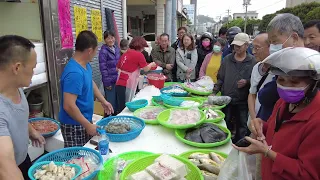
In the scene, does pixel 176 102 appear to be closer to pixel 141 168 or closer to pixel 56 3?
pixel 141 168

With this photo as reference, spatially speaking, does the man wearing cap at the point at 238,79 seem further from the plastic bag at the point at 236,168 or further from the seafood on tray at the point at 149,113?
the plastic bag at the point at 236,168

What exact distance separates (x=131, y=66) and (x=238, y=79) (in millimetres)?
1900

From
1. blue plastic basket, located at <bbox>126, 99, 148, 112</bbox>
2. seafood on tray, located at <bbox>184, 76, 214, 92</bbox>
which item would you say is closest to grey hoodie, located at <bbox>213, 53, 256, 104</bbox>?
Answer: seafood on tray, located at <bbox>184, 76, 214, 92</bbox>

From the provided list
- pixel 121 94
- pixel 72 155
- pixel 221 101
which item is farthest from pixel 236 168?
pixel 121 94

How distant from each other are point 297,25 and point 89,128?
203 centimetres

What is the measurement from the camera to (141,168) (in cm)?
161

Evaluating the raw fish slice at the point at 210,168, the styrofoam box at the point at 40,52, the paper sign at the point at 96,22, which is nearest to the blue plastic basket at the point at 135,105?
the raw fish slice at the point at 210,168

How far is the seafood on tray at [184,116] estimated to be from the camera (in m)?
2.32

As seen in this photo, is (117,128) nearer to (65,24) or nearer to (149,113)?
(149,113)

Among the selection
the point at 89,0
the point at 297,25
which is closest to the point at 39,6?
the point at 89,0

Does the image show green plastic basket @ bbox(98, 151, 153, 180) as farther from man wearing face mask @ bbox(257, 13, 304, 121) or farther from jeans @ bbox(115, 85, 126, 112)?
jeans @ bbox(115, 85, 126, 112)

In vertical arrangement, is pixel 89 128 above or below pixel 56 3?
below

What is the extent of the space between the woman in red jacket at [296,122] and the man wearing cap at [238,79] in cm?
184

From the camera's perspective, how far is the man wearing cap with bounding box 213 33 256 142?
308 cm
